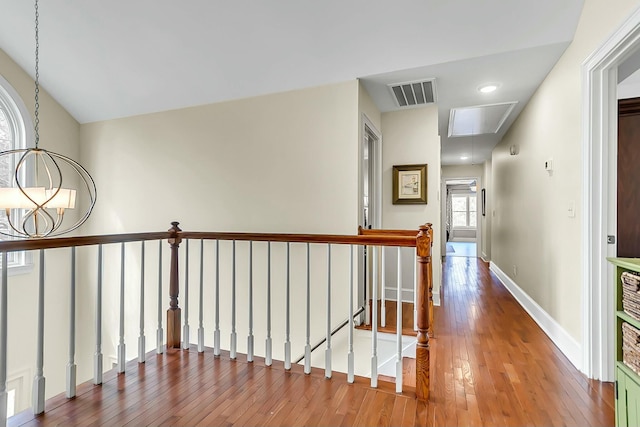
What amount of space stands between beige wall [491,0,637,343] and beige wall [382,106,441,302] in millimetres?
966

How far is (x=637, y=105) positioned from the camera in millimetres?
2320

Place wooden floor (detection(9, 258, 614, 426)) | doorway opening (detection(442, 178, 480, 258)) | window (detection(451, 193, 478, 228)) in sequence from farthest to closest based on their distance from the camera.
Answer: window (detection(451, 193, 478, 228)) < doorway opening (detection(442, 178, 480, 258)) < wooden floor (detection(9, 258, 614, 426))

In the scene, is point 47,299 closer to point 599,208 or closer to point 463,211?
point 599,208

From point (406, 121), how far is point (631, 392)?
3119mm

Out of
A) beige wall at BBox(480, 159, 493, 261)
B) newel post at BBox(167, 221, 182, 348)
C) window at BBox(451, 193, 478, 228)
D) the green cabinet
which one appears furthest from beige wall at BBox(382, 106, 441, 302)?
window at BBox(451, 193, 478, 228)

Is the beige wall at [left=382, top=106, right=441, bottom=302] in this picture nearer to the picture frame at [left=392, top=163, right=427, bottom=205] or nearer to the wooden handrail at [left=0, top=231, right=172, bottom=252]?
the picture frame at [left=392, top=163, right=427, bottom=205]

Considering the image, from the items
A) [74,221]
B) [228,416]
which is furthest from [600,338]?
[74,221]

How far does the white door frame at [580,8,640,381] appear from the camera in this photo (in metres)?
1.98

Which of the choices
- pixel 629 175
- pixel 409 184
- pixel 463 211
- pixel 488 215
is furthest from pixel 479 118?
pixel 463 211

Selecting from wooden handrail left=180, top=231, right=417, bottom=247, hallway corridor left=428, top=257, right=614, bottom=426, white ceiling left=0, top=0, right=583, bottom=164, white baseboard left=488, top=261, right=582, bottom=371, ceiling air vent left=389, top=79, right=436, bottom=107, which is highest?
white ceiling left=0, top=0, right=583, bottom=164

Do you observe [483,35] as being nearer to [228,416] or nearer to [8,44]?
[228,416]

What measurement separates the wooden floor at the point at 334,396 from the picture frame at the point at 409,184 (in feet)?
5.85

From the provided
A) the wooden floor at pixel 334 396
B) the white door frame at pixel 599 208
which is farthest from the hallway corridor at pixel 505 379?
the white door frame at pixel 599 208

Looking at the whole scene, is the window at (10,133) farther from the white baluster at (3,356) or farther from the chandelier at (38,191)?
the white baluster at (3,356)
